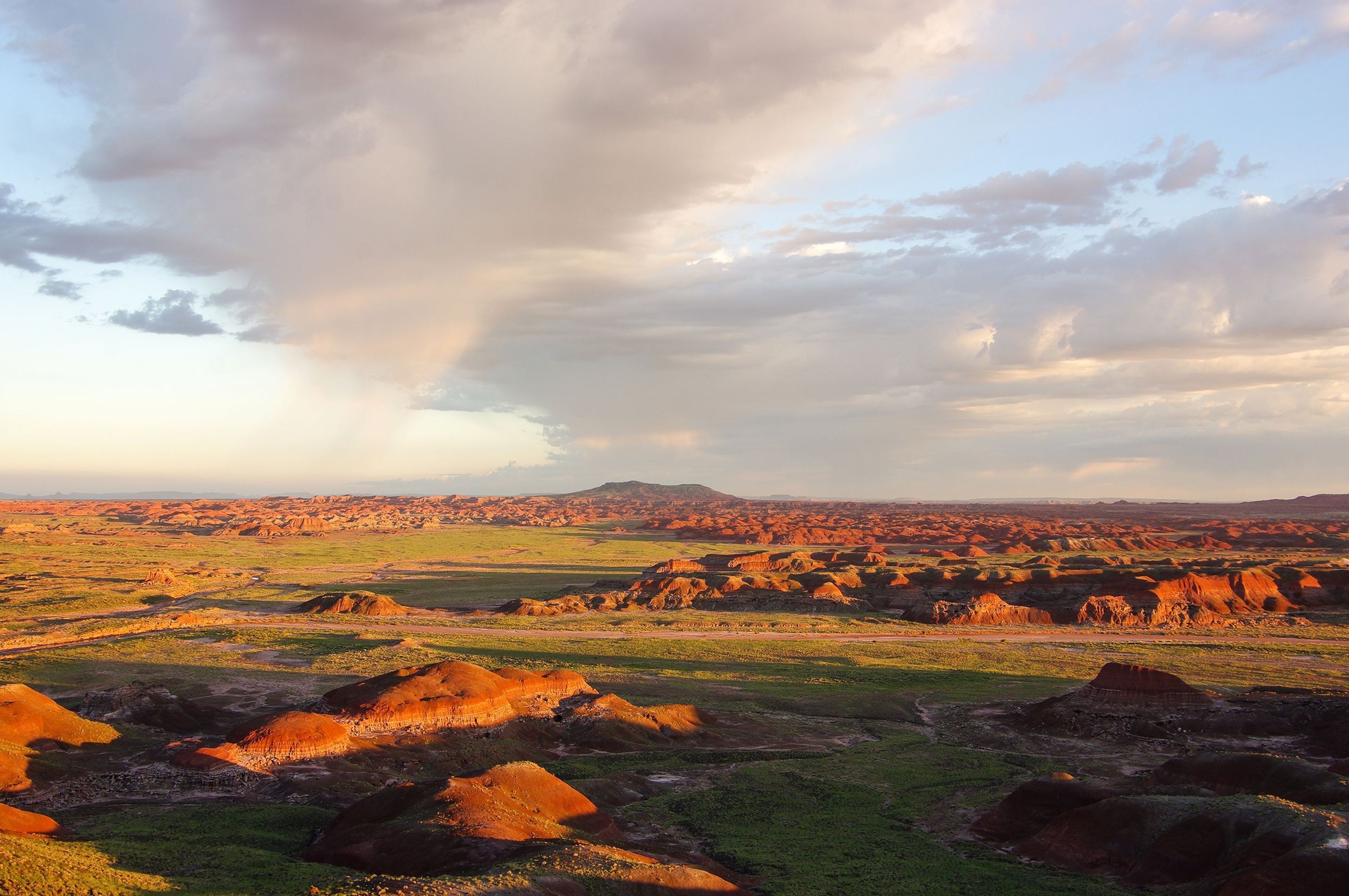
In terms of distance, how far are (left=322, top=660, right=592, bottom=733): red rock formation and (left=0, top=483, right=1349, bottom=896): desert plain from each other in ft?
0.44

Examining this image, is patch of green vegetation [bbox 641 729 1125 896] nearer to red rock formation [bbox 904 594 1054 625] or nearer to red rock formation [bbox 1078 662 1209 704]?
red rock formation [bbox 1078 662 1209 704]

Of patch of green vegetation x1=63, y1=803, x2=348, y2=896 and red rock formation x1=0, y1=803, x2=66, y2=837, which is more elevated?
red rock formation x1=0, y1=803, x2=66, y2=837

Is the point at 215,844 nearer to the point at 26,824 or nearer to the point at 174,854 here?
the point at 174,854

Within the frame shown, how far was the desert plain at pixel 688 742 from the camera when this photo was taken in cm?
2117

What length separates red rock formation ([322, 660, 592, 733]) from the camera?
34.8 metres

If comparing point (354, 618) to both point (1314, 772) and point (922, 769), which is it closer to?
point (922, 769)

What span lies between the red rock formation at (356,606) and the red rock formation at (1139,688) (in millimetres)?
58449

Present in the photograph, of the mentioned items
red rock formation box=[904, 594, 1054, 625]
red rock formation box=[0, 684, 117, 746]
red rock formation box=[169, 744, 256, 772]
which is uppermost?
red rock formation box=[0, 684, 117, 746]

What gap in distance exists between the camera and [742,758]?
3503 centimetres

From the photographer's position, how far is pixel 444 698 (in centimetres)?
3600

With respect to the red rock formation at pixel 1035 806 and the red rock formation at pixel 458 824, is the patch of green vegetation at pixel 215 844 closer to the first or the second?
the red rock formation at pixel 458 824

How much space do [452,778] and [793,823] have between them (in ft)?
34.0

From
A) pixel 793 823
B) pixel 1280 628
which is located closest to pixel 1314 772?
pixel 793 823

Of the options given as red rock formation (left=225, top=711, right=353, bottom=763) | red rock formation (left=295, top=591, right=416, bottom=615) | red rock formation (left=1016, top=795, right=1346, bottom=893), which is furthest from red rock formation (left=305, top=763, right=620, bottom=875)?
red rock formation (left=295, top=591, right=416, bottom=615)
